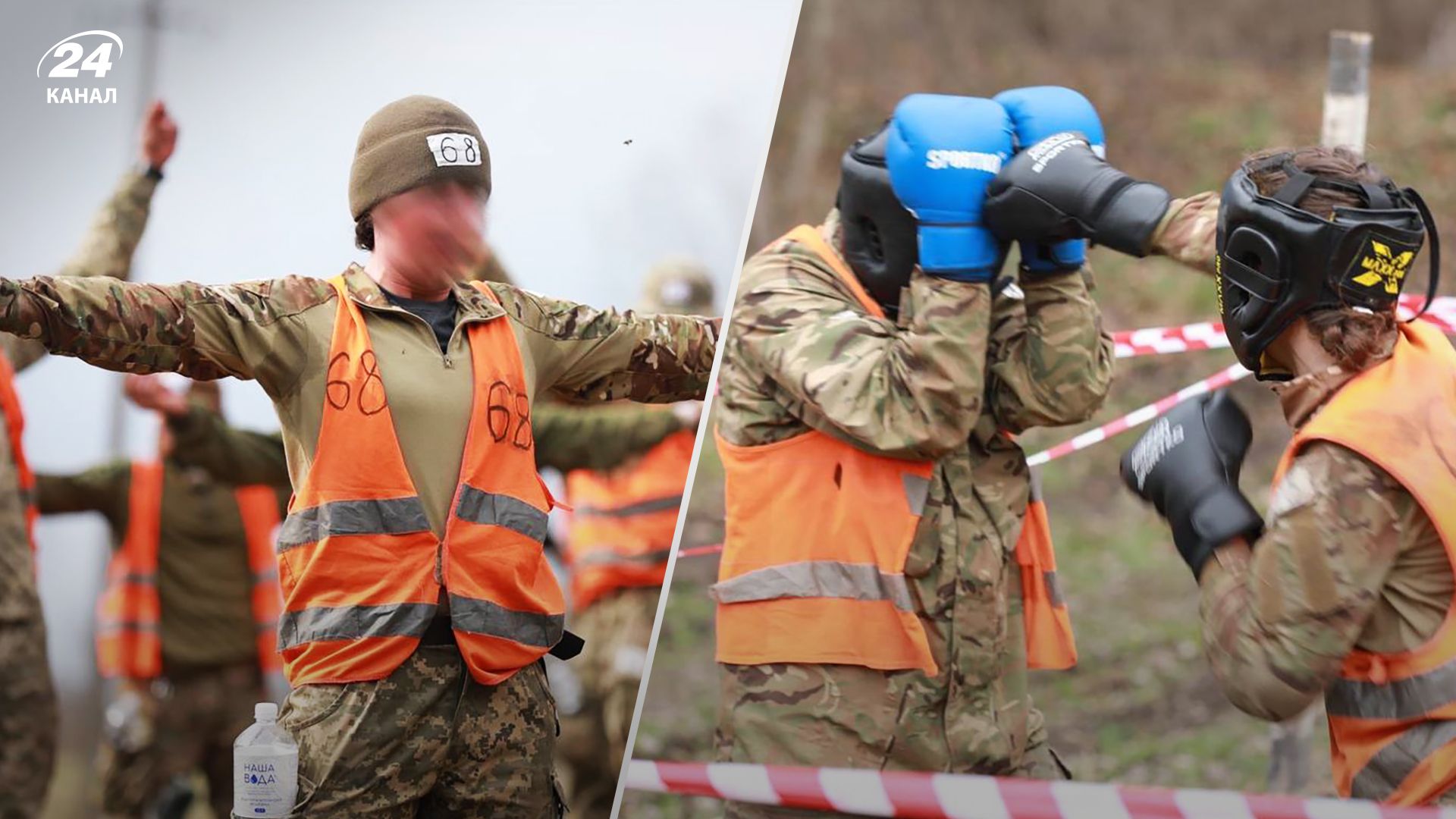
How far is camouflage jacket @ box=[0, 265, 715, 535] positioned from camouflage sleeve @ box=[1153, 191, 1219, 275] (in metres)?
0.95

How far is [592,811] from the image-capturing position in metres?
3.90

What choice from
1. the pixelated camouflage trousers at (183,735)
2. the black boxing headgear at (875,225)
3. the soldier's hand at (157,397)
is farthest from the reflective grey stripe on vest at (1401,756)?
the soldier's hand at (157,397)

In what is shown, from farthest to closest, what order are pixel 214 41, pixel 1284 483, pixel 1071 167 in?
1. pixel 214 41
2. pixel 1071 167
3. pixel 1284 483

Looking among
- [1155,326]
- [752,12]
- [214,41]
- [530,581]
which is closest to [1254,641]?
[530,581]

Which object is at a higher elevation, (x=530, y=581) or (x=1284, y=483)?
(x=1284, y=483)

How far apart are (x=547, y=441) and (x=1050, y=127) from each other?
153 centimetres

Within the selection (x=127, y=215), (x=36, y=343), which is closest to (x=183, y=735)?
(x=36, y=343)

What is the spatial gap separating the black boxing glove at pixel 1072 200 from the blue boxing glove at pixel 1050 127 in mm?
120

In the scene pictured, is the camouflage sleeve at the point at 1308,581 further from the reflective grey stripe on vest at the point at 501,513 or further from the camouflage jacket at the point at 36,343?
the camouflage jacket at the point at 36,343

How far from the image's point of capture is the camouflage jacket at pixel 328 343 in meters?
2.47

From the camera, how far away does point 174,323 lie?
8.34 feet

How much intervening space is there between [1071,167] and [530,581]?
1.26 meters

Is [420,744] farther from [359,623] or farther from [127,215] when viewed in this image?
[127,215]

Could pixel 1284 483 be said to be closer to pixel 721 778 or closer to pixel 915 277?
pixel 915 277
